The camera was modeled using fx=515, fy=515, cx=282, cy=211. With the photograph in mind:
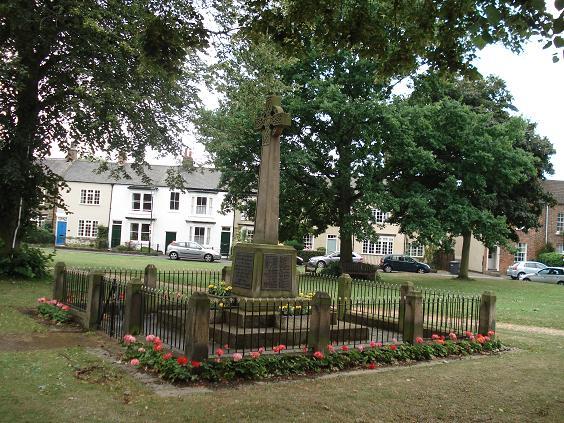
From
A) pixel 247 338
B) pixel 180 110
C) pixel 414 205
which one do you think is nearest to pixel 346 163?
pixel 414 205

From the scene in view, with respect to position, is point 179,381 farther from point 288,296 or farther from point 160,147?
point 160,147

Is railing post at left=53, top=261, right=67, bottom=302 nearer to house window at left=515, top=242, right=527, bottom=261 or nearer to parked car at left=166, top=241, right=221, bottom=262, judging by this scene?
parked car at left=166, top=241, right=221, bottom=262

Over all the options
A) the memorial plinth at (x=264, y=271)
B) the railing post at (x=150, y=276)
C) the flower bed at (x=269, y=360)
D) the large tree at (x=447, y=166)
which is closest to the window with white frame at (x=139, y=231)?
the large tree at (x=447, y=166)

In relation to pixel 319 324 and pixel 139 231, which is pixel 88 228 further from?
pixel 319 324

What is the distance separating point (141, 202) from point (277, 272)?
145ft

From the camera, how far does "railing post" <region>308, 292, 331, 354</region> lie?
333 inches

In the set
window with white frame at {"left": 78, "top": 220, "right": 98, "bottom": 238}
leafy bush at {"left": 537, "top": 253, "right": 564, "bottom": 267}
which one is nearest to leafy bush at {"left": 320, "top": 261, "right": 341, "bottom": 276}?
leafy bush at {"left": 537, "top": 253, "right": 564, "bottom": 267}

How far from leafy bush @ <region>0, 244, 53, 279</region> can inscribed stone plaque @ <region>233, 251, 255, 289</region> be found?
11.4m

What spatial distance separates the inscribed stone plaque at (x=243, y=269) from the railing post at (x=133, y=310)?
6.10 feet

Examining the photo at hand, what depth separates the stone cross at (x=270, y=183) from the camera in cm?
1016

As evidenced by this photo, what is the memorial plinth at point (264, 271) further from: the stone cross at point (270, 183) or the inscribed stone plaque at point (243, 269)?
the stone cross at point (270, 183)

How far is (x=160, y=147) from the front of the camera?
65.3 ft

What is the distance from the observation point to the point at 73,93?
17969 millimetres

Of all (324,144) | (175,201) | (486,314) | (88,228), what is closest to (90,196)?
(88,228)
